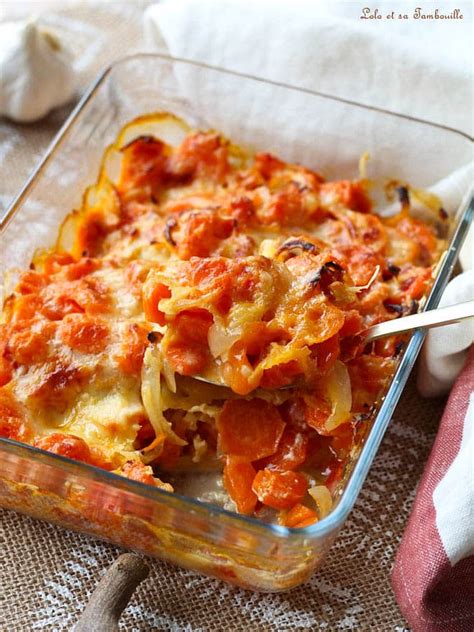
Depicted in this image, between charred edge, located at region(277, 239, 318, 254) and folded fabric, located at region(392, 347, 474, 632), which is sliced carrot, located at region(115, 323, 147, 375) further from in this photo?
folded fabric, located at region(392, 347, 474, 632)

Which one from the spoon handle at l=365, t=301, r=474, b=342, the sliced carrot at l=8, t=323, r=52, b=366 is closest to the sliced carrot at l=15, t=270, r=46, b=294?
the sliced carrot at l=8, t=323, r=52, b=366

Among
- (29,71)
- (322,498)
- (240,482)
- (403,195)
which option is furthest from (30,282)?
(403,195)

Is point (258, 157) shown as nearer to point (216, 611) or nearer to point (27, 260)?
point (27, 260)

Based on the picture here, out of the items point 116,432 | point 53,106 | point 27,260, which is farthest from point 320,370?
point 53,106

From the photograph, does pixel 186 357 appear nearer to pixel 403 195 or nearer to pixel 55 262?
pixel 55 262

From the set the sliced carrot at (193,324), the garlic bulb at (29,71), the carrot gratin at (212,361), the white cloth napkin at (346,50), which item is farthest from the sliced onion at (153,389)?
the garlic bulb at (29,71)

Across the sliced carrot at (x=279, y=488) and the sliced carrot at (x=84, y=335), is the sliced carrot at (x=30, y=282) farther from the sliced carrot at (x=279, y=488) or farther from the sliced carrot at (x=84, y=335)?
the sliced carrot at (x=279, y=488)
